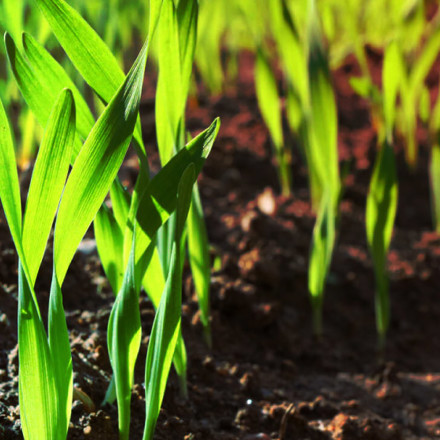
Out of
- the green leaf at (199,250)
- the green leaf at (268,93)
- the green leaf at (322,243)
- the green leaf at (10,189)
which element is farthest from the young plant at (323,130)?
the green leaf at (10,189)

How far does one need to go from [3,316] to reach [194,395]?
316 millimetres

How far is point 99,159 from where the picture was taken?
0.65m

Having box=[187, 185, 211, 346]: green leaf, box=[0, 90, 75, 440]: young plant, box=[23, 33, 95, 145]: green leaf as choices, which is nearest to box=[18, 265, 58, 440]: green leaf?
box=[0, 90, 75, 440]: young plant

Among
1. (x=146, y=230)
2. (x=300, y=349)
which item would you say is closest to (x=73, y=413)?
(x=146, y=230)

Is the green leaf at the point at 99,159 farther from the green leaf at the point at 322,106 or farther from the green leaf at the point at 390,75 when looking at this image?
the green leaf at the point at 390,75

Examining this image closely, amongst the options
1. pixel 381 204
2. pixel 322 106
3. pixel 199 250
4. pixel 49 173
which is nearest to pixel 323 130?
pixel 322 106

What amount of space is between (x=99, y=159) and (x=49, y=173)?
5 centimetres

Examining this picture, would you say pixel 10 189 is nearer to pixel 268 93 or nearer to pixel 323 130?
pixel 323 130

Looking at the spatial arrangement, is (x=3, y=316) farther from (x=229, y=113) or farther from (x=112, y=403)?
(x=229, y=113)

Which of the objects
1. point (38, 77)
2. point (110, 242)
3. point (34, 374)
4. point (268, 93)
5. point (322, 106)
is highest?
point (268, 93)

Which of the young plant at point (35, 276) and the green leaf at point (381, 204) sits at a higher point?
the green leaf at point (381, 204)

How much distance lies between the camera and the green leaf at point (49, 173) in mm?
624

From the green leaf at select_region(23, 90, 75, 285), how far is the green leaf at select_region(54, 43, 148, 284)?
1cm

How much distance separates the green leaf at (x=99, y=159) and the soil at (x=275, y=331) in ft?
0.91
